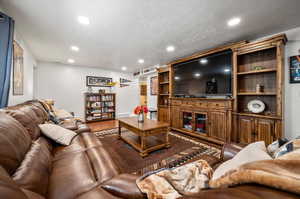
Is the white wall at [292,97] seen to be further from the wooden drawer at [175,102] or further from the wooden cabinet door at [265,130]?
the wooden drawer at [175,102]

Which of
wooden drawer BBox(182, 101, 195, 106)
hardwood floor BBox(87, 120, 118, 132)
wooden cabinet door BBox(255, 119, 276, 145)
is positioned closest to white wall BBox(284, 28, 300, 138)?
wooden cabinet door BBox(255, 119, 276, 145)

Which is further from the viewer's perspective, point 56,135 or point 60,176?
point 56,135

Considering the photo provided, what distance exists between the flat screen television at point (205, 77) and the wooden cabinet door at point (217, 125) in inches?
19.1

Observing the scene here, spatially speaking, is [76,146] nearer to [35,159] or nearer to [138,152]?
[35,159]

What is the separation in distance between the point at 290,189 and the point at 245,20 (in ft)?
8.11

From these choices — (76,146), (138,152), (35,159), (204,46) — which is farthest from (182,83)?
(35,159)

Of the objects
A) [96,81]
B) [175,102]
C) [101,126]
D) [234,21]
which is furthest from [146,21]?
[96,81]

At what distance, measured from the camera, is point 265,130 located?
7.04 feet

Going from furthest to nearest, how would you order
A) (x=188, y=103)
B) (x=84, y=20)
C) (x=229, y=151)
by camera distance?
(x=188, y=103)
(x=84, y=20)
(x=229, y=151)

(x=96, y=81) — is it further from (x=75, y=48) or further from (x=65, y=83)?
(x=75, y=48)

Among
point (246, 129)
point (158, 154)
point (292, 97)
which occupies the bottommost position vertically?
point (158, 154)

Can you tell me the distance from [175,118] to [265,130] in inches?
78.6

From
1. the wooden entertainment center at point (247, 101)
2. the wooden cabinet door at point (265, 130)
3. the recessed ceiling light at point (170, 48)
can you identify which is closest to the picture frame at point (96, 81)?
the recessed ceiling light at point (170, 48)

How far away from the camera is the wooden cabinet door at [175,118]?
353 centimetres
